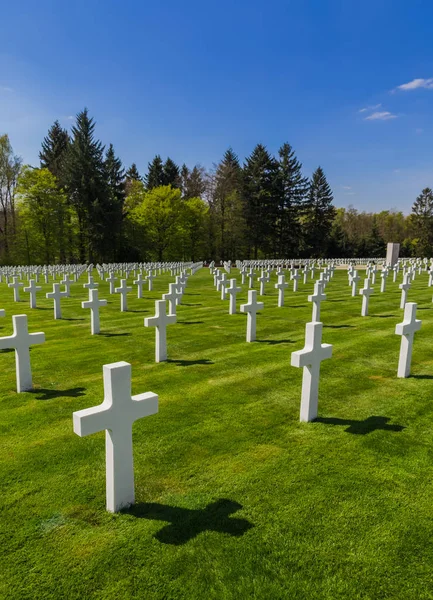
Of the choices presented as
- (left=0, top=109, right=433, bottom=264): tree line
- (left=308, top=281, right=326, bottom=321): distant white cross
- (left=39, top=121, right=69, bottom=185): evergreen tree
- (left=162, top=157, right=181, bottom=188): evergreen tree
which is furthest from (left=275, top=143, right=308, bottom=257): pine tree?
(left=308, top=281, right=326, bottom=321): distant white cross

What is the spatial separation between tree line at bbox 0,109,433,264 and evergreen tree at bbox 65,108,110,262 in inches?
4.5

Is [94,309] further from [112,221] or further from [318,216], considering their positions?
[318,216]

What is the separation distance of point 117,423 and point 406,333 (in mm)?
4784

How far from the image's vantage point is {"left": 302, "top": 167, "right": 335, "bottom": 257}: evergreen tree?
63.7 metres

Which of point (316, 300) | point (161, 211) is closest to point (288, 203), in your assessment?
point (161, 211)

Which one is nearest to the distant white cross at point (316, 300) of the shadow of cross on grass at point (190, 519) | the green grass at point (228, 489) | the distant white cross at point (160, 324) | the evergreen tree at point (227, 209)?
the green grass at point (228, 489)

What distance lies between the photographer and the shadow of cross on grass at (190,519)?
2900mm

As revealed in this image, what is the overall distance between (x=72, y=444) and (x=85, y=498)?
1.01 meters

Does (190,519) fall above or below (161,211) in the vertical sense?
below

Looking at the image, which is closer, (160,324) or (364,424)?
(364,424)

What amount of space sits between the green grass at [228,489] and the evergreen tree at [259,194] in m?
53.2

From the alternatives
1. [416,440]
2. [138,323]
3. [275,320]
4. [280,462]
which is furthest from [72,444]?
[275,320]

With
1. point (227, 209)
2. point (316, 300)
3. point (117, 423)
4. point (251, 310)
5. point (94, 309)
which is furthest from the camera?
point (227, 209)

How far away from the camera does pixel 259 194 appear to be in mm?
57656
